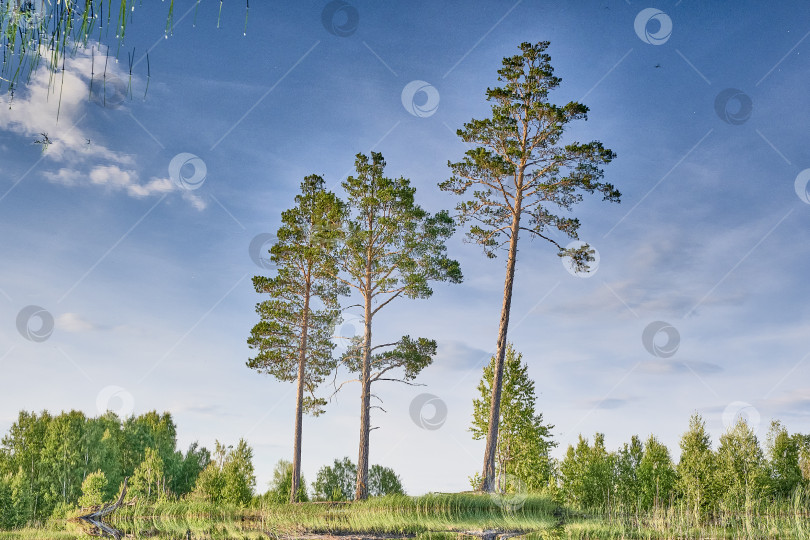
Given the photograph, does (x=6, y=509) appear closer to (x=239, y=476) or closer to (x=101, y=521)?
(x=239, y=476)

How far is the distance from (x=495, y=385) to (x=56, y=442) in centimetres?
3949

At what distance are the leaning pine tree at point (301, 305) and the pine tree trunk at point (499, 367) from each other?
8283mm

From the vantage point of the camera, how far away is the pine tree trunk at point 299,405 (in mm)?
23250

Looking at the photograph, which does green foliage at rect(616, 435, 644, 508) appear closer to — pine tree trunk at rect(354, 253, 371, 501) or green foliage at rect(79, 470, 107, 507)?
pine tree trunk at rect(354, 253, 371, 501)

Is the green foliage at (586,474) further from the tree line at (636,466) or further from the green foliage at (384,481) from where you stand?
the green foliage at (384,481)

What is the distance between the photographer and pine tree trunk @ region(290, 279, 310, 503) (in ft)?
76.3

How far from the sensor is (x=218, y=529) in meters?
15.2

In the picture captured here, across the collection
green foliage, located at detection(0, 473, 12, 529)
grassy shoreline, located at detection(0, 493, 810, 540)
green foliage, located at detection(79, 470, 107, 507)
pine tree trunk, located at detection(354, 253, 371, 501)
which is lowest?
green foliage, located at detection(0, 473, 12, 529)

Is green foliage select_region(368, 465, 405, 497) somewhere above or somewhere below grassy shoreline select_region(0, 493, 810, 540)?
below

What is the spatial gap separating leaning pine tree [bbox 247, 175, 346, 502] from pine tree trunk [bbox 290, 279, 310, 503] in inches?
1.7

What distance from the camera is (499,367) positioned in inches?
747

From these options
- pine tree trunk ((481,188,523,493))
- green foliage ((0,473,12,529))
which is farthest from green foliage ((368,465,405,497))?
green foliage ((0,473,12,529))

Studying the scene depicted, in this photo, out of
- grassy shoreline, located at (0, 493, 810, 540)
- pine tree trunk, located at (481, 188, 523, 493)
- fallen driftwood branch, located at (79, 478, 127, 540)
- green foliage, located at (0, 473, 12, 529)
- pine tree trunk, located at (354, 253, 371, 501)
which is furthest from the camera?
green foliage, located at (0, 473, 12, 529)

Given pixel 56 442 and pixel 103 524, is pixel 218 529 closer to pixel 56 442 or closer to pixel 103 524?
pixel 103 524
